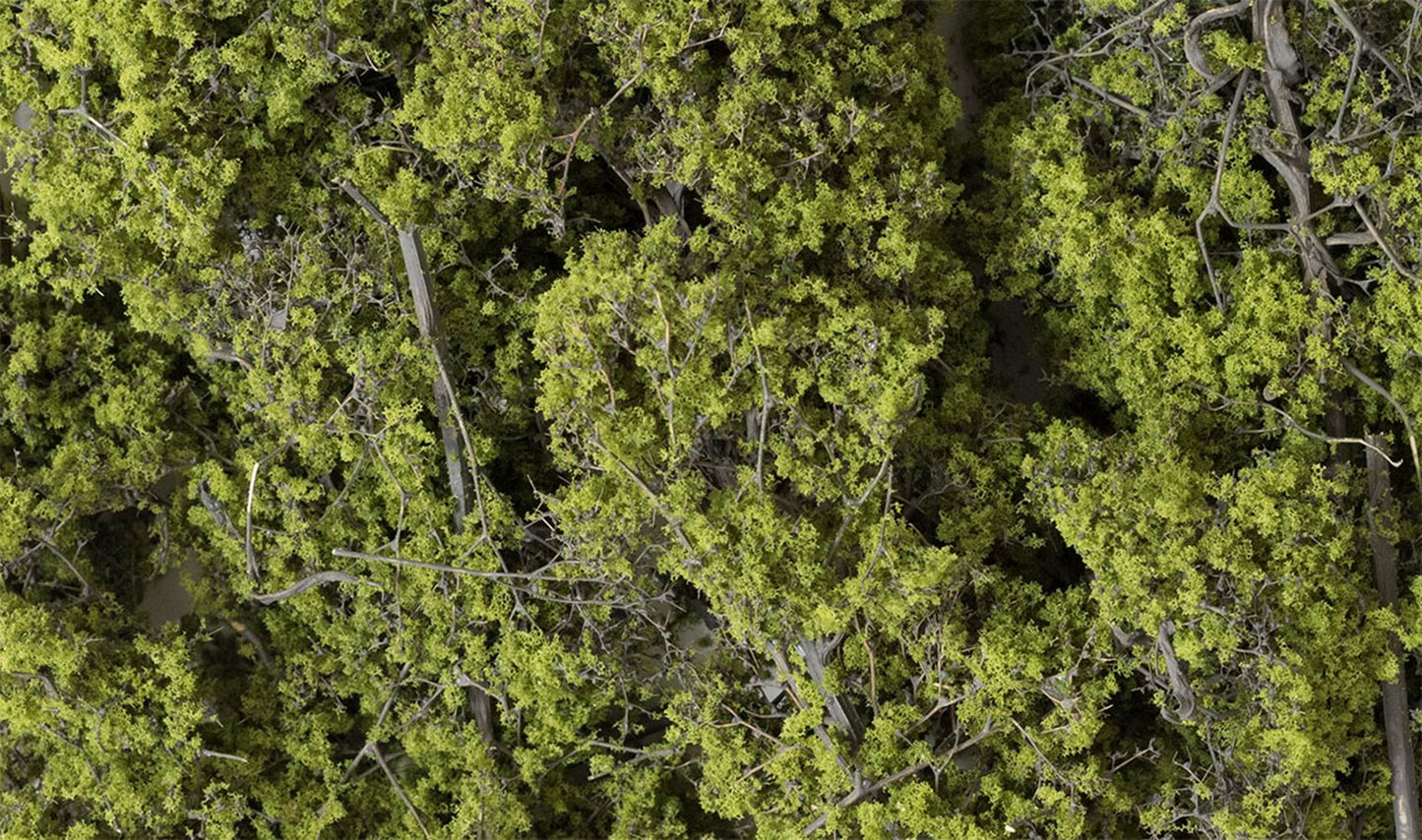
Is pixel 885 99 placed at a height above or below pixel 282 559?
above

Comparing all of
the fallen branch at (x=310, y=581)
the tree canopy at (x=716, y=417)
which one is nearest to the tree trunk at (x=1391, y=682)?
the tree canopy at (x=716, y=417)

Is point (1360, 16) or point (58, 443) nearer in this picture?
point (1360, 16)

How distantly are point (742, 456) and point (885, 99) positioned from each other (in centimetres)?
175

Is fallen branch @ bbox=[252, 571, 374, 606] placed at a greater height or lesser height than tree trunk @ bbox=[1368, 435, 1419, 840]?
greater

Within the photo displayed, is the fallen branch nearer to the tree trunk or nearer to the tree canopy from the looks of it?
the tree canopy

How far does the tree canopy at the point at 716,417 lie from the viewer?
5.58m

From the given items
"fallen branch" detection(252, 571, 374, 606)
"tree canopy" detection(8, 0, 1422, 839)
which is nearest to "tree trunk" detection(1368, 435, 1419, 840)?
"tree canopy" detection(8, 0, 1422, 839)

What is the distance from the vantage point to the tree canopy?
5.58 metres

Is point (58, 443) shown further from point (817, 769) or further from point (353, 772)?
point (817, 769)

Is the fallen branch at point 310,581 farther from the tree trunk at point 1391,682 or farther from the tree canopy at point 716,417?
the tree trunk at point 1391,682

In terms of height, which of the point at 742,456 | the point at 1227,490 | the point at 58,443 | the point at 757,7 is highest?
the point at 757,7

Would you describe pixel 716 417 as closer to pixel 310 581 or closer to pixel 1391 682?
pixel 310 581

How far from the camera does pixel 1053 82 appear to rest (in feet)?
20.3

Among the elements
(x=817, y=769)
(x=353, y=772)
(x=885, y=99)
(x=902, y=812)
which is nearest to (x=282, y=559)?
(x=353, y=772)
